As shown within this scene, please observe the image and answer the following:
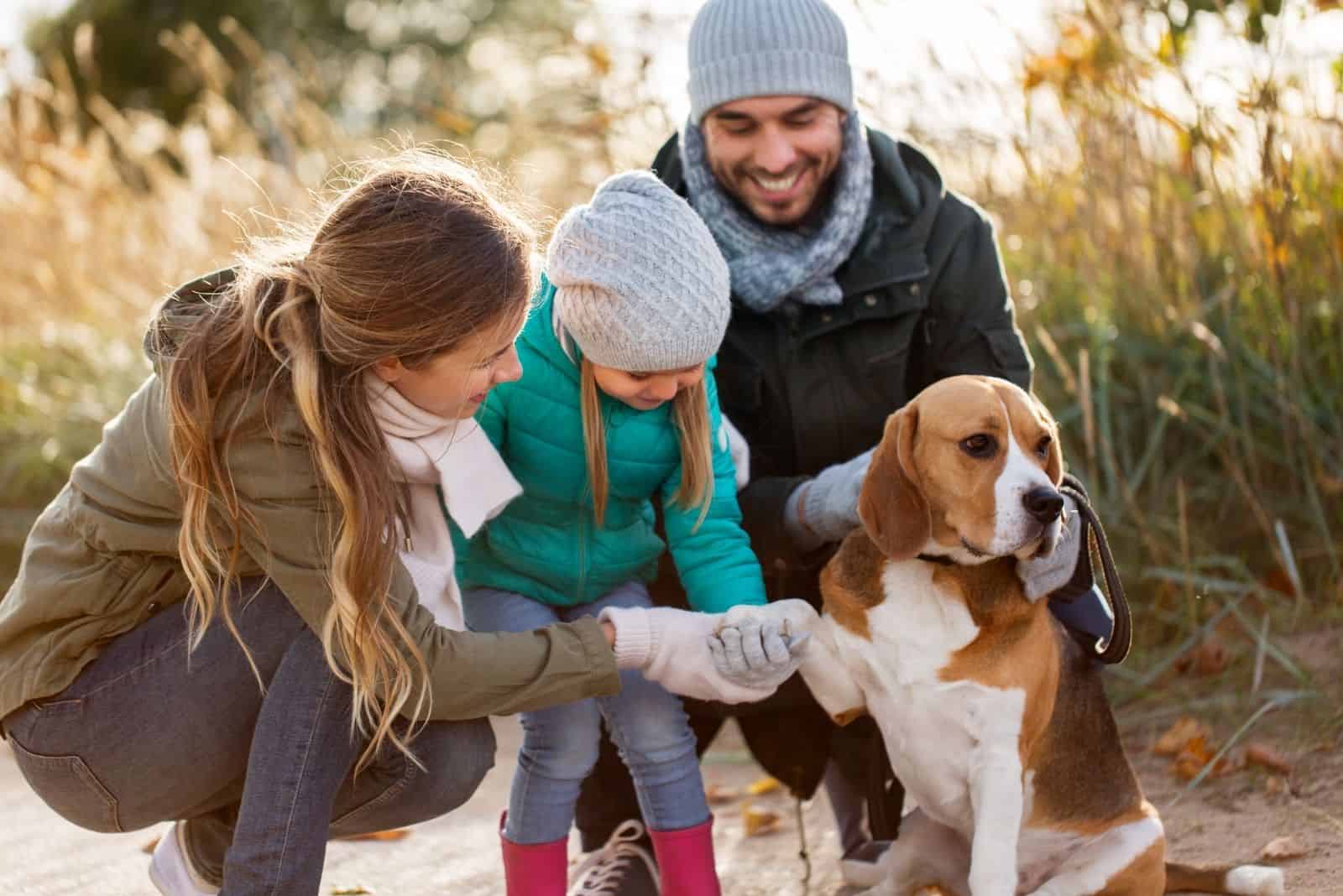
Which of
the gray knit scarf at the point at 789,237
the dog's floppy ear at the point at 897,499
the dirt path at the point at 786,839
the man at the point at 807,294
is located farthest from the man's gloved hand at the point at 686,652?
the gray knit scarf at the point at 789,237

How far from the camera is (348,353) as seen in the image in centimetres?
280

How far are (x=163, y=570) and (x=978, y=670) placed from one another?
1.67m

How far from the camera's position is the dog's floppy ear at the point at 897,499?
306cm

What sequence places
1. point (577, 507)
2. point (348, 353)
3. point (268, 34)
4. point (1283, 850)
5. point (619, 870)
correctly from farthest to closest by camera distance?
point (268, 34)
point (619, 870)
point (1283, 850)
point (577, 507)
point (348, 353)

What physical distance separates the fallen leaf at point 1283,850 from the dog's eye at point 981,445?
1.33 meters

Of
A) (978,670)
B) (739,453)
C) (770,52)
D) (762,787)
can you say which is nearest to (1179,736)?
(762,787)

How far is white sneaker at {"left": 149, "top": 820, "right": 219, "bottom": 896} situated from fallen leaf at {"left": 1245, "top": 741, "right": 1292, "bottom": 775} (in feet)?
8.86

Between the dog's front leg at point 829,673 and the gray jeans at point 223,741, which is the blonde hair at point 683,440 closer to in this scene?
the dog's front leg at point 829,673

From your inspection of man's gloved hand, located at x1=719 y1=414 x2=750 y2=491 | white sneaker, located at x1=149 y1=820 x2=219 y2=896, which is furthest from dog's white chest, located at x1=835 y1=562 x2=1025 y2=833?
white sneaker, located at x1=149 y1=820 x2=219 y2=896

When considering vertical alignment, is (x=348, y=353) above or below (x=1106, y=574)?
above

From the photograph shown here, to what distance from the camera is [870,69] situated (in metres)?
5.44

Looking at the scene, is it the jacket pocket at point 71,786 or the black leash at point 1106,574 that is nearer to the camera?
the jacket pocket at point 71,786

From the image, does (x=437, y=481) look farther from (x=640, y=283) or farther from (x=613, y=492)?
(x=640, y=283)

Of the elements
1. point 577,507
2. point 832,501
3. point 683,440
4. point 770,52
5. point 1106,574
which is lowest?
point 1106,574
